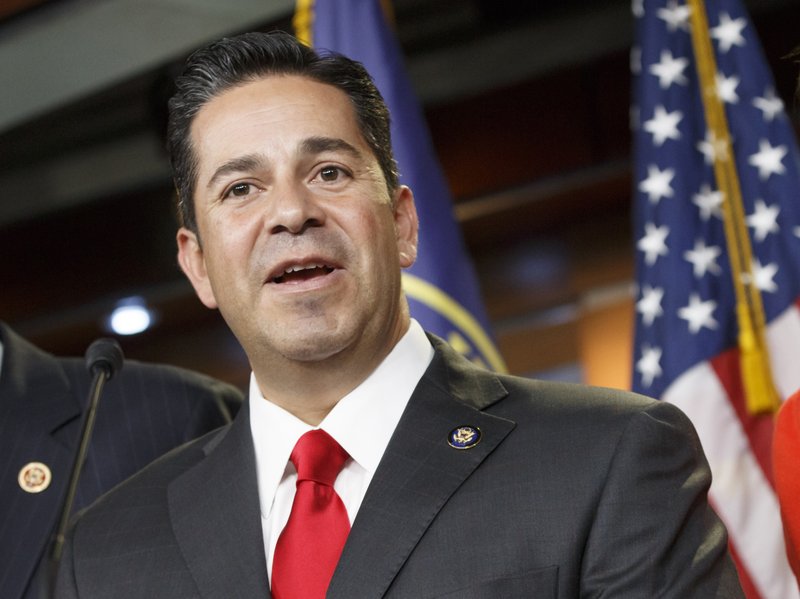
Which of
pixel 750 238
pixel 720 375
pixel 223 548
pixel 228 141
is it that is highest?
pixel 228 141

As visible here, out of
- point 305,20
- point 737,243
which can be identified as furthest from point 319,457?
point 305,20

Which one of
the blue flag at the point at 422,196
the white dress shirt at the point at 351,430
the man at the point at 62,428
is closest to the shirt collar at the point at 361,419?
the white dress shirt at the point at 351,430

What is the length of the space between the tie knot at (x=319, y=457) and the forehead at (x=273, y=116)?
15.9 inches

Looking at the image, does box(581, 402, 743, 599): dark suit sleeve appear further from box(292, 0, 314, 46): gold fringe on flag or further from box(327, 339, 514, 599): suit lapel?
box(292, 0, 314, 46): gold fringe on flag

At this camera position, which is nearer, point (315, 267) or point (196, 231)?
point (315, 267)

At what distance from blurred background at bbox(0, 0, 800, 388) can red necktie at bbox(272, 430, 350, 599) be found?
9.65ft

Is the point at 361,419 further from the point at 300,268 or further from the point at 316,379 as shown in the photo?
the point at 300,268

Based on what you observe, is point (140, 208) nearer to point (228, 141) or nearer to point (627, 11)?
point (627, 11)

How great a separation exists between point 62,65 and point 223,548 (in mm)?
3342

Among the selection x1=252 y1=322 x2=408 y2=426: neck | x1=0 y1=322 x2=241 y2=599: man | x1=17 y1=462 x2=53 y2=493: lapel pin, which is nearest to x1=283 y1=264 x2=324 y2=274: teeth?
x1=252 y1=322 x2=408 y2=426: neck

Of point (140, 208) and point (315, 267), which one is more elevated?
point (315, 267)

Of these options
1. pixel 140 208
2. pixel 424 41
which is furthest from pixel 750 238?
pixel 140 208

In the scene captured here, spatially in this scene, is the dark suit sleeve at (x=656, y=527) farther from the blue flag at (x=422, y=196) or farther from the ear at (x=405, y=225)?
the blue flag at (x=422, y=196)

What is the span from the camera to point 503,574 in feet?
4.84
